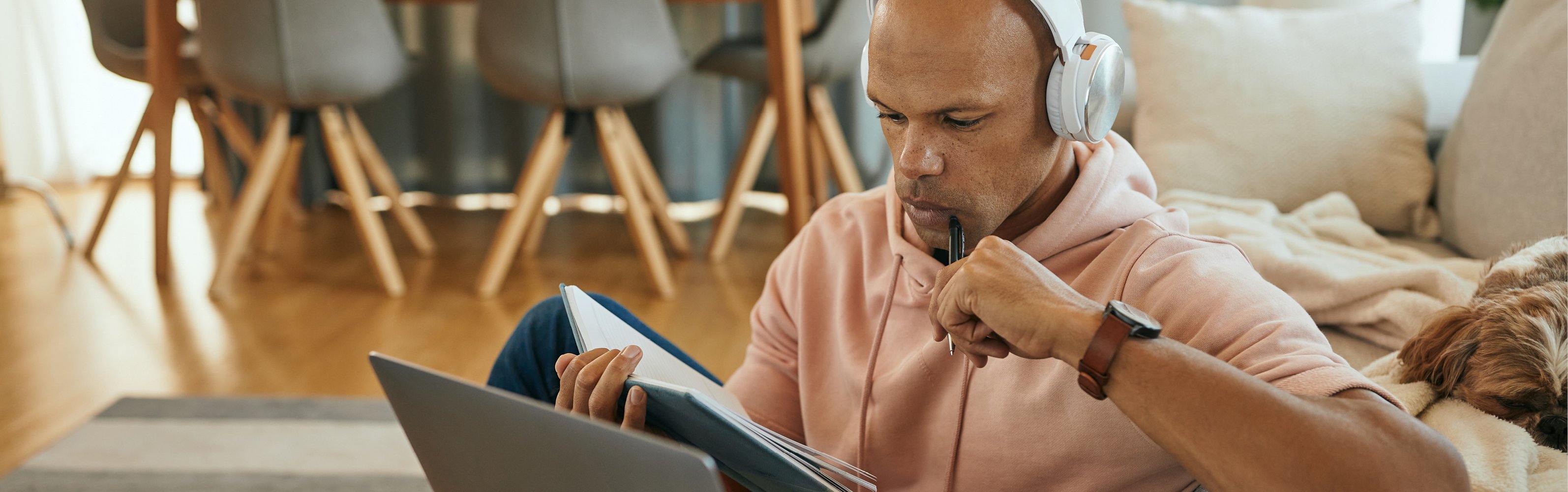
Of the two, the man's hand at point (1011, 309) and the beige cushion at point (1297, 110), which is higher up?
the man's hand at point (1011, 309)

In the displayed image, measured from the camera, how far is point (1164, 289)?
0.71 metres

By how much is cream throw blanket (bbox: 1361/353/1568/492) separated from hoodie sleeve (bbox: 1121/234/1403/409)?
5.4 inches

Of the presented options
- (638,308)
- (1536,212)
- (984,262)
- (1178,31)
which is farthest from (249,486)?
(1536,212)

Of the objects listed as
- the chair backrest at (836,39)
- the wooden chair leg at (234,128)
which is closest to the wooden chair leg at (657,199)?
the chair backrest at (836,39)

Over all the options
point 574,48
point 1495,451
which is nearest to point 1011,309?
point 1495,451

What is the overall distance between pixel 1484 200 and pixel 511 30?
1806 mm

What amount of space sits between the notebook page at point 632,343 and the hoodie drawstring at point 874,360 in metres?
0.10

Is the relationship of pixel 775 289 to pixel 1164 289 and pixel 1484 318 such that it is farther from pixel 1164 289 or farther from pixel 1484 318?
pixel 1484 318

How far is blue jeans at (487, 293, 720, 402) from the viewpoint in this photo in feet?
3.18

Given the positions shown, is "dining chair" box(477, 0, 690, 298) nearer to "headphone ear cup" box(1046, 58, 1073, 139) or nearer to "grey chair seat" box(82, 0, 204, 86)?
"grey chair seat" box(82, 0, 204, 86)

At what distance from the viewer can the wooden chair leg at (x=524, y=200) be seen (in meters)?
2.48

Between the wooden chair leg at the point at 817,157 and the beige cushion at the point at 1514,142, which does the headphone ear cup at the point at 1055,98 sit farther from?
the wooden chair leg at the point at 817,157

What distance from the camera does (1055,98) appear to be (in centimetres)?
74

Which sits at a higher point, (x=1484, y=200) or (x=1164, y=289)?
(x=1164, y=289)
